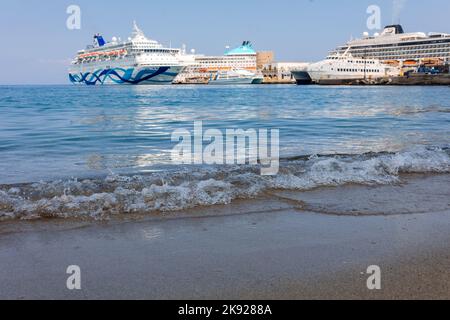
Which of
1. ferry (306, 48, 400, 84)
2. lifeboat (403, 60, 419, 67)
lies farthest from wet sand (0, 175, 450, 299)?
lifeboat (403, 60, 419, 67)

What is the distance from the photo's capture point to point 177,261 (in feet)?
9.90

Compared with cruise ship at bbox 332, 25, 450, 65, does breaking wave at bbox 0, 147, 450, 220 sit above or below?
below

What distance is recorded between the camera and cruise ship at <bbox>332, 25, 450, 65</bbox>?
93562 millimetres

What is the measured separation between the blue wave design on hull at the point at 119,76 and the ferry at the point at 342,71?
88.1 feet


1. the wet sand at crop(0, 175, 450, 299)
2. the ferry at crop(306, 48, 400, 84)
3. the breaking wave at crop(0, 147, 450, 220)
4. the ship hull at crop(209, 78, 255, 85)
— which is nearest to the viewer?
the wet sand at crop(0, 175, 450, 299)

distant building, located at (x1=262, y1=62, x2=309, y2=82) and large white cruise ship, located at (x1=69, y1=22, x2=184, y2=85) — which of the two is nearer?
large white cruise ship, located at (x1=69, y1=22, x2=184, y2=85)

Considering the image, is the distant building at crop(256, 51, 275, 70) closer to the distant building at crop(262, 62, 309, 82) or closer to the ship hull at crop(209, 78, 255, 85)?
the distant building at crop(262, 62, 309, 82)

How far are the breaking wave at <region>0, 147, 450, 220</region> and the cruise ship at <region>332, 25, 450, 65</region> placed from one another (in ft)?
298

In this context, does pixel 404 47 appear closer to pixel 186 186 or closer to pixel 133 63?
pixel 133 63

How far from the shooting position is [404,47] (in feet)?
318

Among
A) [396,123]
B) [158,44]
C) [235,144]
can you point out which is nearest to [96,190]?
[235,144]

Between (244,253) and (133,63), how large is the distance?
82679 millimetres
